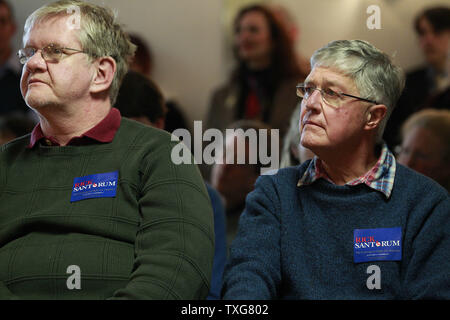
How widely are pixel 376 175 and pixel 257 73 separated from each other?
2.08 meters

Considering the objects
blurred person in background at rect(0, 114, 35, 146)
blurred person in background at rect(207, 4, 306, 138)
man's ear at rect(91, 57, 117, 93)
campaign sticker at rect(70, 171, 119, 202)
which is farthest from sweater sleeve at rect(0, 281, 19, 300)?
blurred person in background at rect(207, 4, 306, 138)

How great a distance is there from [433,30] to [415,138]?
1.57 meters

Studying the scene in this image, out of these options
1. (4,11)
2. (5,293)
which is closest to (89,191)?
(5,293)

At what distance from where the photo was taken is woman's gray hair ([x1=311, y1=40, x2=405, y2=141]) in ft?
4.89

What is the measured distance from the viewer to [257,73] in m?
3.50

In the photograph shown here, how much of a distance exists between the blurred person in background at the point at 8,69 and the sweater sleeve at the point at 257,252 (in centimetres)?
215

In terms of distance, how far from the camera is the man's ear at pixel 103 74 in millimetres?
1612

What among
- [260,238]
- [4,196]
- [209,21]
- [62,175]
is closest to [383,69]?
[260,238]

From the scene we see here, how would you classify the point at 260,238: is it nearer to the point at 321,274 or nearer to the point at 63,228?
the point at 321,274

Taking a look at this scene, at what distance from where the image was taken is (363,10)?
11.5ft

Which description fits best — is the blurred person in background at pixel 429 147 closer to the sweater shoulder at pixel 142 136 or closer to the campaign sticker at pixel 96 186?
the sweater shoulder at pixel 142 136

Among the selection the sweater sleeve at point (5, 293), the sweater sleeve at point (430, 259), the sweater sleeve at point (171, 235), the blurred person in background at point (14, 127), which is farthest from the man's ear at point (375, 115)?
the blurred person in background at point (14, 127)

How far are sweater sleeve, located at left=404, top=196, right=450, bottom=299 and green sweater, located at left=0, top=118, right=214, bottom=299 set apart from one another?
48cm

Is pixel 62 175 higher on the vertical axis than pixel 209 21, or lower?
lower
